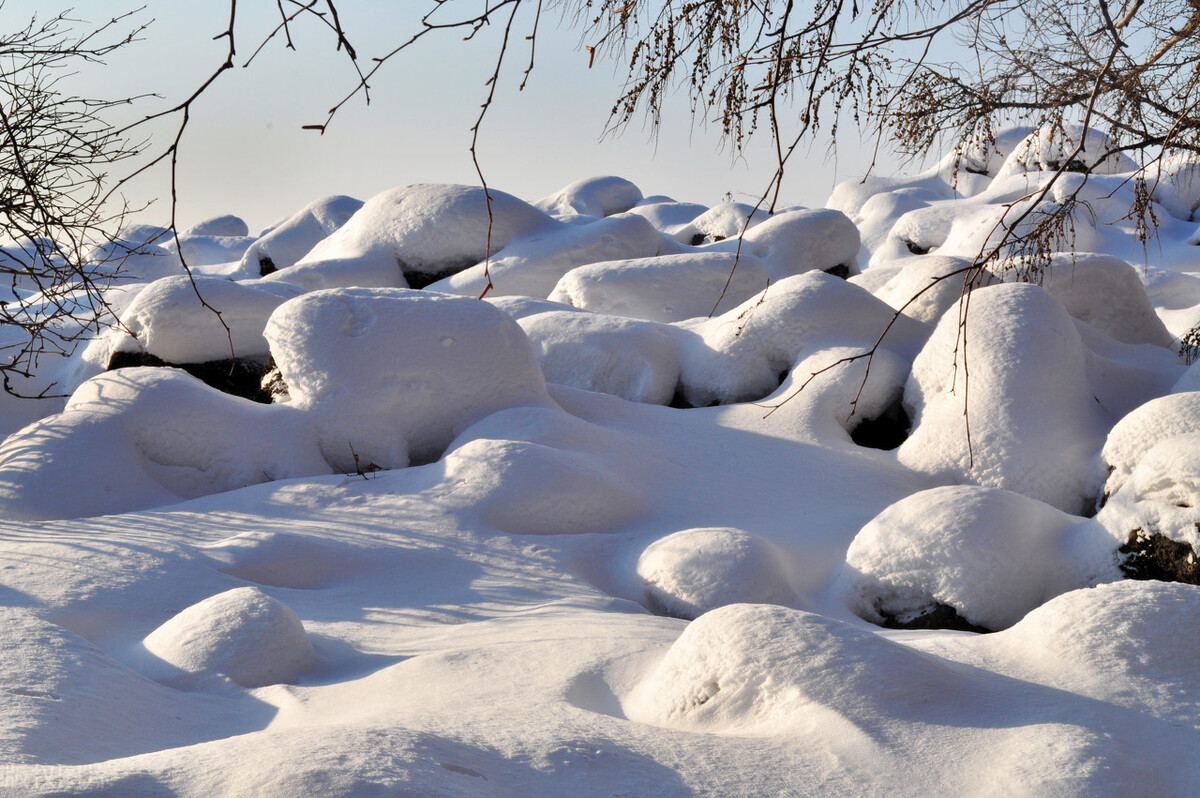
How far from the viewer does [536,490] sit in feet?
20.4

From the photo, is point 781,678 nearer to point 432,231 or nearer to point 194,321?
point 194,321

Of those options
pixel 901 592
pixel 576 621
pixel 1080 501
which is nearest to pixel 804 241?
pixel 1080 501

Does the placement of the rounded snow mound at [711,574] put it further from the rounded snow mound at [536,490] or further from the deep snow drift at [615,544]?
the rounded snow mound at [536,490]

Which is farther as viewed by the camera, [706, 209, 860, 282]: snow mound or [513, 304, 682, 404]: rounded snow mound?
[706, 209, 860, 282]: snow mound

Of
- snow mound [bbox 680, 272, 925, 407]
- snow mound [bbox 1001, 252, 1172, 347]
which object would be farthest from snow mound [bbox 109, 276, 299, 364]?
snow mound [bbox 1001, 252, 1172, 347]

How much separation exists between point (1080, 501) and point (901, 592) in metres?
2.14

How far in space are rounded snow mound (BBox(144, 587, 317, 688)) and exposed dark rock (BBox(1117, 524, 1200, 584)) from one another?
4.41 m

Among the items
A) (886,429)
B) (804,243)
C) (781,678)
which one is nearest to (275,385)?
(886,429)

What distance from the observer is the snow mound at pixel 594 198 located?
21.2 m

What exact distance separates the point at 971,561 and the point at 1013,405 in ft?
7.23

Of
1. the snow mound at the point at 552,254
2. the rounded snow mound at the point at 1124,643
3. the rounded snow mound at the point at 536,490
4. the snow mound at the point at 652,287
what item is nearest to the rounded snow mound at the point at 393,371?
the rounded snow mound at the point at 536,490

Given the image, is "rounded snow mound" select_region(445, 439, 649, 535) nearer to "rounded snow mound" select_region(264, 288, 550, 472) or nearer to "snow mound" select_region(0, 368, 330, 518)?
"rounded snow mound" select_region(264, 288, 550, 472)

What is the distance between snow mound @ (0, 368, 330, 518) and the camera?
21.9 feet

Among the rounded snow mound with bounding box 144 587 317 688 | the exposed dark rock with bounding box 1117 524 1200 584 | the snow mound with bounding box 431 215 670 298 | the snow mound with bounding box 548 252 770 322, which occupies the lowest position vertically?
the exposed dark rock with bounding box 1117 524 1200 584
